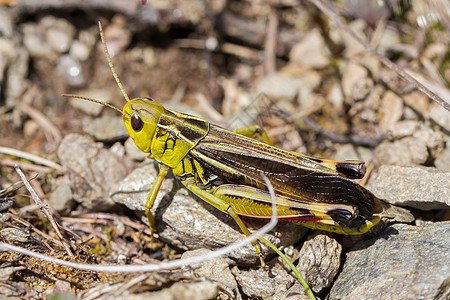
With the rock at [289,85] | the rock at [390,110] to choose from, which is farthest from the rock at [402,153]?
the rock at [289,85]

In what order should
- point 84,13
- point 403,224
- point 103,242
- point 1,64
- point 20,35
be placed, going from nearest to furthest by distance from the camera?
point 403,224 → point 103,242 → point 1,64 → point 20,35 → point 84,13

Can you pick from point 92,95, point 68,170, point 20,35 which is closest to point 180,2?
point 92,95

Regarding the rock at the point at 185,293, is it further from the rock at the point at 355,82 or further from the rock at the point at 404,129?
the rock at the point at 355,82

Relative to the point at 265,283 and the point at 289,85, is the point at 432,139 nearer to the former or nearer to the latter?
the point at 289,85

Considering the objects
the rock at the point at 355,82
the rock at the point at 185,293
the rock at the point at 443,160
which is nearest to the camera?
the rock at the point at 185,293

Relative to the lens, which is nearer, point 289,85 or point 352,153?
point 352,153

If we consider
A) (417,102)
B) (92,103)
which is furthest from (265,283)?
(92,103)

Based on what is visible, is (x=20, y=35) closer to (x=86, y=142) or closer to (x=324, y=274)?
(x=86, y=142)
